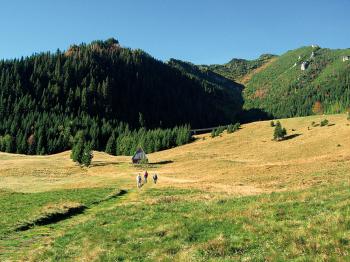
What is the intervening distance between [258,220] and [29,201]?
27035 mm

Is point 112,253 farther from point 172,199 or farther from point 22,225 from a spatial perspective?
point 172,199

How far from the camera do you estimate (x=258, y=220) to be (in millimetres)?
19797

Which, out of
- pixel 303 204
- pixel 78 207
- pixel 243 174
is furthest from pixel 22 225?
pixel 243 174

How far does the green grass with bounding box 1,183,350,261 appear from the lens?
47.0 feet

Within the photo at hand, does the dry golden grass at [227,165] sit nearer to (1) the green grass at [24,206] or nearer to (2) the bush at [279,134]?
(2) the bush at [279,134]

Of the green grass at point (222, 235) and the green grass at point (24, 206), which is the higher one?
the green grass at point (222, 235)

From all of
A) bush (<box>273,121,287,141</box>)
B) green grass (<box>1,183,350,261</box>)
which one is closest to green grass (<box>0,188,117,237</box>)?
green grass (<box>1,183,350,261</box>)

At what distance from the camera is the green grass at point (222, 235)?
14.3 meters

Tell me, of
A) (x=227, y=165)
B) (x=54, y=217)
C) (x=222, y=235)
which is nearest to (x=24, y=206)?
(x=54, y=217)

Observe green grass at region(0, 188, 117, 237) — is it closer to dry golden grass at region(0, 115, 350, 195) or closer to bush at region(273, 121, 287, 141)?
dry golden grass at region(0, 115, 350, 195)

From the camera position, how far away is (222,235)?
1758 cm

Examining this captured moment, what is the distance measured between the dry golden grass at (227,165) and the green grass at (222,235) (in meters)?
21.5

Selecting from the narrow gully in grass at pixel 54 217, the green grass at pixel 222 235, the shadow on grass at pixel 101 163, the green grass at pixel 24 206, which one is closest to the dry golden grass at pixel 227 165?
the shadow on grass at pixel 101 163

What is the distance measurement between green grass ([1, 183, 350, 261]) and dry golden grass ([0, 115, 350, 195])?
21.5 meters
